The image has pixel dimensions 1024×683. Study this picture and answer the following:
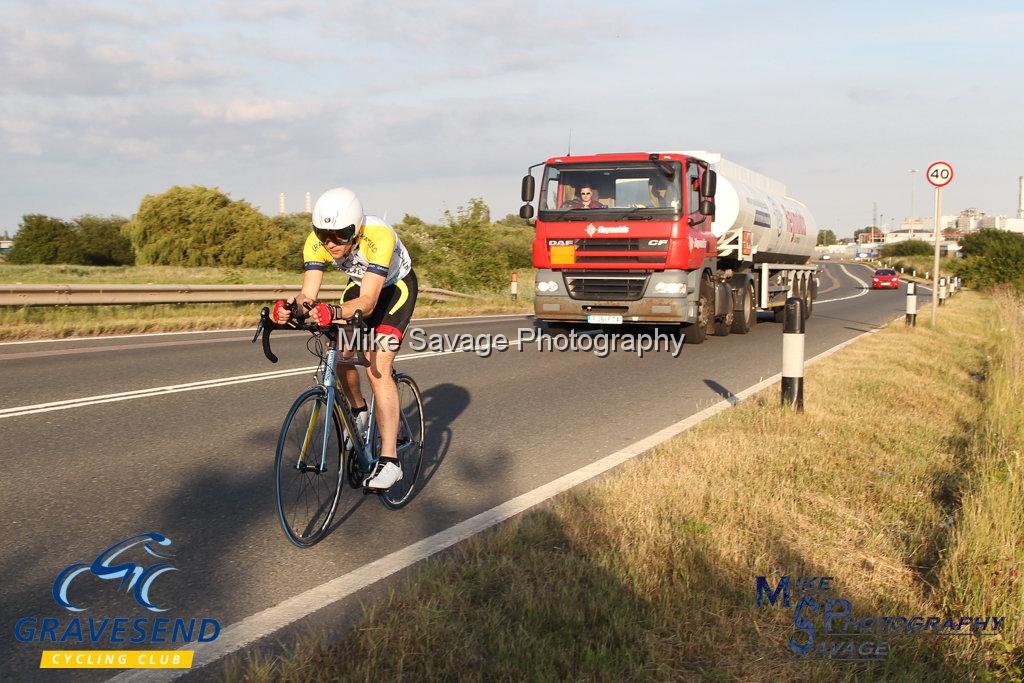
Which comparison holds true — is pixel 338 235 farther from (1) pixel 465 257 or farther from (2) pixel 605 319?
(1) pixel 465 257

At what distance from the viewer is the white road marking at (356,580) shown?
3.04 meters

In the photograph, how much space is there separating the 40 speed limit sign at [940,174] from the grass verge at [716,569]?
1059 centimetres

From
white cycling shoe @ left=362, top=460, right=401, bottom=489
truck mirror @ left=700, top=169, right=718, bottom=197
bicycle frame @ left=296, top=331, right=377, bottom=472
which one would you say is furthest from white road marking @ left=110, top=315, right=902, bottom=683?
truck mirror @ left=700, top=169, right=718, bottom=197

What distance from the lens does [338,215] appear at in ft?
13.8

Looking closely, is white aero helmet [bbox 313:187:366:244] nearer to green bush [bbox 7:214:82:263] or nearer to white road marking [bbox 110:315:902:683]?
white road marking [bbox 110:315:902:683]

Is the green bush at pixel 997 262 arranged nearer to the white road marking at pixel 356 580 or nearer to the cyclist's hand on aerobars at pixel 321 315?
the white road marking at pixel 356 580

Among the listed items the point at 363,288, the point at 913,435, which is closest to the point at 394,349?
the point at 363,288

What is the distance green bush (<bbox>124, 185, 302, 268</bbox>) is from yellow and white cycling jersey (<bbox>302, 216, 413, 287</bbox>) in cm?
4893

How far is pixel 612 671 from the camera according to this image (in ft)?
9.39

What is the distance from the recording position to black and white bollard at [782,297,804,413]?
24.3ft

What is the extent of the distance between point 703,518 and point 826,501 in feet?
2.85

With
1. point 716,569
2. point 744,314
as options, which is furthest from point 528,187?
point 716,569

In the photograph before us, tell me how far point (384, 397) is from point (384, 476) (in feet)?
1.42

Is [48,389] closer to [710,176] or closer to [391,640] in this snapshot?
[391,640]
